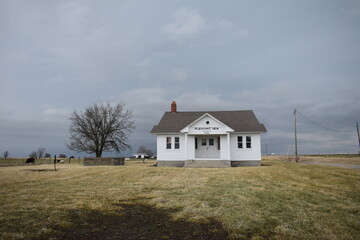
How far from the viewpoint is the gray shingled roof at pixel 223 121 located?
30234mm

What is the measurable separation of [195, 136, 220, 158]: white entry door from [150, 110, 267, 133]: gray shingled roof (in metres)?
2.67

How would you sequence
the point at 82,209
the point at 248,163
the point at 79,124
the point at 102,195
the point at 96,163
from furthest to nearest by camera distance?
1. the point at 79,124
2. the point at 96,163
3. the point at 248,163
4. the point at 102,195
5. the point at 82,209

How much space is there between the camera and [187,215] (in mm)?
8312

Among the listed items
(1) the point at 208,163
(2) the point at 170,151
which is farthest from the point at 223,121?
(2) the point at 170,151

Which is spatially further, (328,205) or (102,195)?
(102,195)

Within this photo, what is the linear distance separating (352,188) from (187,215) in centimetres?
1007

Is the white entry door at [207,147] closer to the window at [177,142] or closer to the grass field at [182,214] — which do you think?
the window at [177,142]

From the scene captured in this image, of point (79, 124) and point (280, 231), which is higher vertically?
point (79, 124)

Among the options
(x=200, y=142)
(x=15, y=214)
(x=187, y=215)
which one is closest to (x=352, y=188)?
(x=187, y=215)

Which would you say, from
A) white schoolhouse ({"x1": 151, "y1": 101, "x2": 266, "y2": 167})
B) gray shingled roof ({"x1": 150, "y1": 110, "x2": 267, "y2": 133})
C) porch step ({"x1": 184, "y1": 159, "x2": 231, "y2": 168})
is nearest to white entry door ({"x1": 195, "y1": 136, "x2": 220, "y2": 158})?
white schoolhouse ({"x1": 151, "y1": 101, "x2": 266, "y2": 167})

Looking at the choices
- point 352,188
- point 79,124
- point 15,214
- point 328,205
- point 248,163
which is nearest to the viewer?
point 15,214

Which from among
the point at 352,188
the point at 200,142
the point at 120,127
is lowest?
the point at 352,188

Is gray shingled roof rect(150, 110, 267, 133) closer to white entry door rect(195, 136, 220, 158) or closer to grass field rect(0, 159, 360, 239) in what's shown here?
white entry door rect(195, 136, 220, 158)

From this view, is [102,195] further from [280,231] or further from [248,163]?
[248,163]
